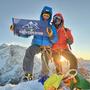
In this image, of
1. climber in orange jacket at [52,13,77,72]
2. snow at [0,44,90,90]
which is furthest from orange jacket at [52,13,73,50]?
snow at [0,44,90,90]

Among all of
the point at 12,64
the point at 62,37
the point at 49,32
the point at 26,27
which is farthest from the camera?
the point at 12,64

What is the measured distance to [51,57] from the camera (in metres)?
10.6

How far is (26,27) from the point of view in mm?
10172

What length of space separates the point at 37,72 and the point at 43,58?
197 inches

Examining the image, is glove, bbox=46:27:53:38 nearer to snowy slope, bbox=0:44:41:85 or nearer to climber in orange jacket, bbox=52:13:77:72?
climber in orange jacket, bbox=52:13:77:72

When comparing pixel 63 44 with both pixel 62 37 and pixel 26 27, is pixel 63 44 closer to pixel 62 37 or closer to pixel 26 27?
pixel 62 37

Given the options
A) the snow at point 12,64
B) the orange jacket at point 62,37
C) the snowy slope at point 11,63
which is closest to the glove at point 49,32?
the orange jacket at point 62,37

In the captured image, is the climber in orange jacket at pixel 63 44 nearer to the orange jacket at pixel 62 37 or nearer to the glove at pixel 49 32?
the orange jacket at pixel 62 37

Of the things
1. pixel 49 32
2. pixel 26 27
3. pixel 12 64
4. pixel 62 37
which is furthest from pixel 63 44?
pixel 12 64

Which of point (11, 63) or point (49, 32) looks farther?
point (11, 63)

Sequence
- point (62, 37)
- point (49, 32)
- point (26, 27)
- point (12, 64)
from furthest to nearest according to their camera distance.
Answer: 1. point (12, 64)
2. point (62, 37)
3. point (26, 27)
4. point (49, 32)

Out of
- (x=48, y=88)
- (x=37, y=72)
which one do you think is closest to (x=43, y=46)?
(x=48, y=88)

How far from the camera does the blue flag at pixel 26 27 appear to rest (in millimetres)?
10031

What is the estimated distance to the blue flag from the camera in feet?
32.9
